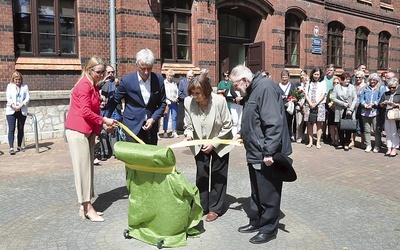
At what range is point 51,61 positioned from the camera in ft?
35.8

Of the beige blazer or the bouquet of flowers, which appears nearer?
the beige blazer

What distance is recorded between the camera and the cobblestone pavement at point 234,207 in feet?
13.9

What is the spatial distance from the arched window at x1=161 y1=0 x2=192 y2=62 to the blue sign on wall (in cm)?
713

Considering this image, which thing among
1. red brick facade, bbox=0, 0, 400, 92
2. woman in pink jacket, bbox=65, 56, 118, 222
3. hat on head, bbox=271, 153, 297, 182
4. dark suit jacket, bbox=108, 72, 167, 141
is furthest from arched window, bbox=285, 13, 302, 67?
hat on head, bbox=271, 153, 297, 182

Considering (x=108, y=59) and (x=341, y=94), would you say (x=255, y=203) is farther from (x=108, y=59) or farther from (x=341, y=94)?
(x=108, y=59)

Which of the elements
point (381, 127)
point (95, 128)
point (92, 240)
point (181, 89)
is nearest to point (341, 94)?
point (381, 127)

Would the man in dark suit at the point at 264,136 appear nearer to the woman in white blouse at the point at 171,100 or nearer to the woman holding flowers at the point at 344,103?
the woman holding flowers at the point at 344,103

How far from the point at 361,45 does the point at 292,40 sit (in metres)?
5.94

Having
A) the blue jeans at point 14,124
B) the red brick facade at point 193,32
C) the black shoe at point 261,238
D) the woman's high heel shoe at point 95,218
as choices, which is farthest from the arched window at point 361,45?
the woman's high heel shoe at point 95,218

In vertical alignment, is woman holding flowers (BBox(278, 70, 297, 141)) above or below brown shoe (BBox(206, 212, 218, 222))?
above

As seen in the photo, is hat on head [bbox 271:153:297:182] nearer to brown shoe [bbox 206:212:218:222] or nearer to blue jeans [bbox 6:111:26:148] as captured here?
brown shoe [bbox 206:212:218:222]

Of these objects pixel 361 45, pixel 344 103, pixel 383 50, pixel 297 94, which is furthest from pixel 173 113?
pixel 383 50

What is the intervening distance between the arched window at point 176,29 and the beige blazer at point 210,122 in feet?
28.6

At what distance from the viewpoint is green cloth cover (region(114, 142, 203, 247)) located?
13.1 feet
